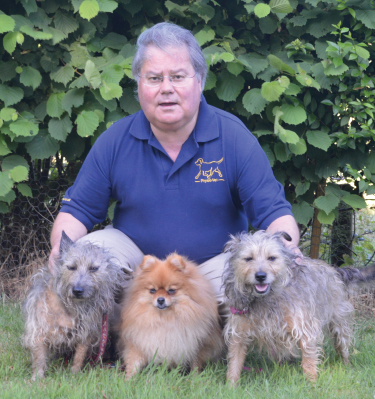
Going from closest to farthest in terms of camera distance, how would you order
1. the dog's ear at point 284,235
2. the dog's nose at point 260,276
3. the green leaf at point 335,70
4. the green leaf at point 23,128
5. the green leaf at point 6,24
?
the dog's nose at point 260,276 → the dog's ear at point 284,235 → the green leaf at point 6,24 → the green leaf at point 335,70 → the green leaf at point 23,128

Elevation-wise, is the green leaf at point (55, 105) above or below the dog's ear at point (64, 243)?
above

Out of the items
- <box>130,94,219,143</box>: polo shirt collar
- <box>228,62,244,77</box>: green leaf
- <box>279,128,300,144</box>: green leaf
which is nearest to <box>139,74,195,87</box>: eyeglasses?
<box>130,94,219,143</box>: polo shirt collar

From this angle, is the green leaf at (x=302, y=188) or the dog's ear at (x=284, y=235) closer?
the dog's ear at (x=284, y=235)

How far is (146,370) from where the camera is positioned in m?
3.09

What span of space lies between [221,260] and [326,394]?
1144 millimetres

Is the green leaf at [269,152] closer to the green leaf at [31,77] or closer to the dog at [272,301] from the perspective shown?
the dog at [272,301]

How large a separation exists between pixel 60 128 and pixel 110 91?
580mm

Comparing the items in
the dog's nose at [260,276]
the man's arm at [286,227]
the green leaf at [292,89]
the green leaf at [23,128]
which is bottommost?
the dog's nose at [260,276]

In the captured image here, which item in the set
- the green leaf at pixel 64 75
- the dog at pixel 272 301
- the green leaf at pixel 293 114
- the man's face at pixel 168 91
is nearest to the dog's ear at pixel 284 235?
the dog at pixel 272 301

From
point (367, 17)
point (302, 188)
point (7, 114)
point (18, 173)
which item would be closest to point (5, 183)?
point (18, 173)

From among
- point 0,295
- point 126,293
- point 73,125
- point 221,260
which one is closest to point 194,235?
point 221,260

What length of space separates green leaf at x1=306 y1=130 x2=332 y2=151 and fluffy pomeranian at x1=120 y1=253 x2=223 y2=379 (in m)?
1.61

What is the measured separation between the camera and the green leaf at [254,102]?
400 centimetres

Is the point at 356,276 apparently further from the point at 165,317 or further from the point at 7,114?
the point at 7,114
